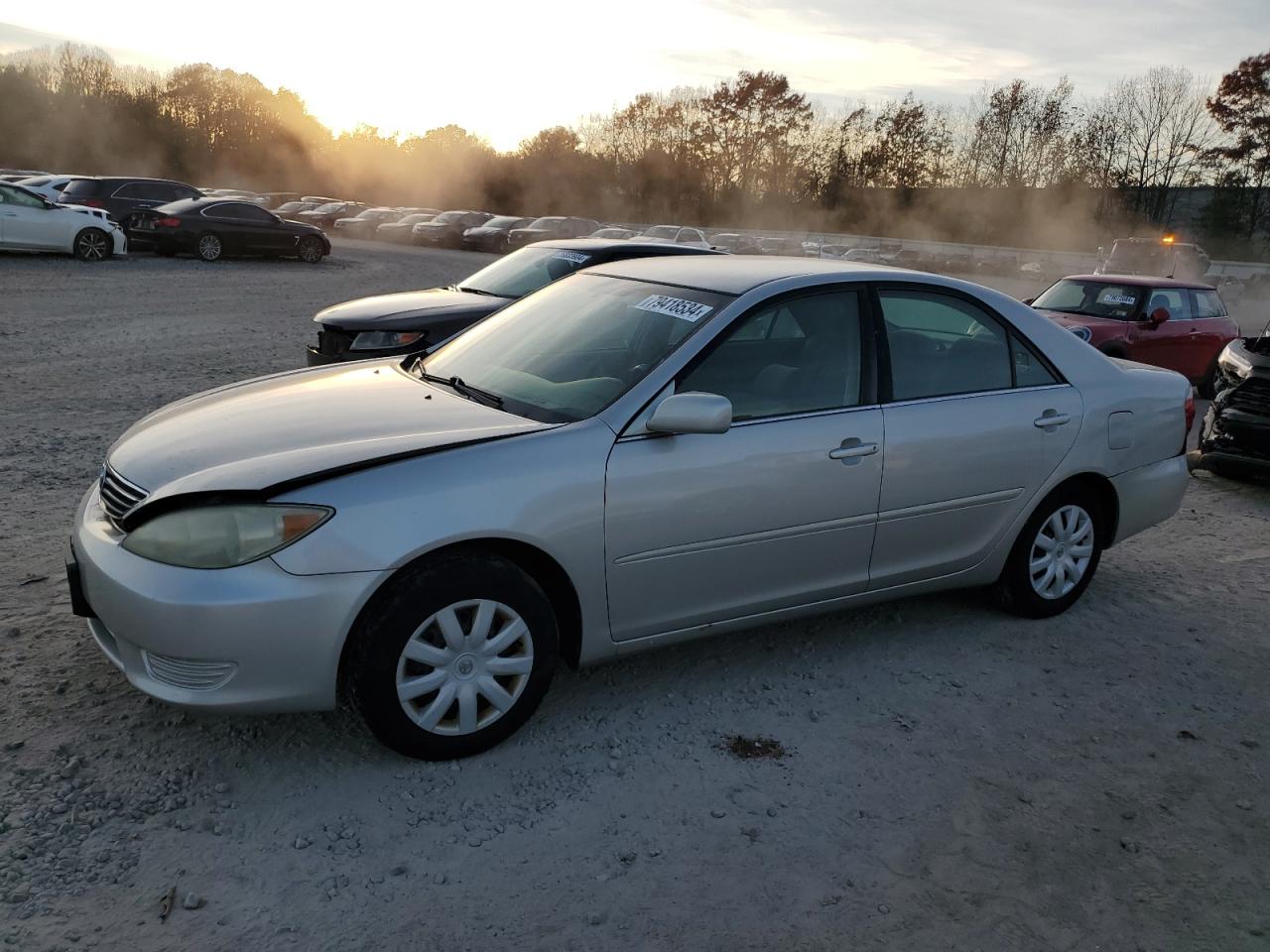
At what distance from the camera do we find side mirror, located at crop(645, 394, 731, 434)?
3.39 metres

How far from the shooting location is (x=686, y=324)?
3852 mm

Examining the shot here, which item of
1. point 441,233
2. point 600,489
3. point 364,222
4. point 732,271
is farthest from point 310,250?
point 600,489

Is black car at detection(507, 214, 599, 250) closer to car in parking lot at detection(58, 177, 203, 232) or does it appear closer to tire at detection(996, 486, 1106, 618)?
car in parking lot at detection(58, 177, 203, 232)

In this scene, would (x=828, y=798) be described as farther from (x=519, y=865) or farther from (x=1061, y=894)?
(x=519, y=865)

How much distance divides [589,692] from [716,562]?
73 centimetres

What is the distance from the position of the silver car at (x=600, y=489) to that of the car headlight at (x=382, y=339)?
3180 millimetres

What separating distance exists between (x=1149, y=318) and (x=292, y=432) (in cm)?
1038

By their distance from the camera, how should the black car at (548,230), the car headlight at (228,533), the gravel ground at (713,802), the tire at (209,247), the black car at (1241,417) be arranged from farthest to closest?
the black car at (548,230) < the tire at (209,247) < the black car at (1241,417) < the car headlight at (228,533) < the gravel ground at (713,802)

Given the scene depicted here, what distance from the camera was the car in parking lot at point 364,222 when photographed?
4025 cm

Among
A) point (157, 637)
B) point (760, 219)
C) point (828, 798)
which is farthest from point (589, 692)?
point (760, 219)

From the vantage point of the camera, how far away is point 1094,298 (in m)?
11.6

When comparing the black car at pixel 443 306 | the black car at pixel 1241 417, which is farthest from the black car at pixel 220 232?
the black car at pixel 1241 417

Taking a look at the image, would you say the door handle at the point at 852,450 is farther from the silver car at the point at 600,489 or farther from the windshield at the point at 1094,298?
the windshield at the point at 1094,298

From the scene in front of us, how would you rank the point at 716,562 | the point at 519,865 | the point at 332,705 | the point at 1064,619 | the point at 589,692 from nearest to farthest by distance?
the point at 519,865
the point at 332,705
the point at 716,562
the point at 589,692
the point at 1064,619
